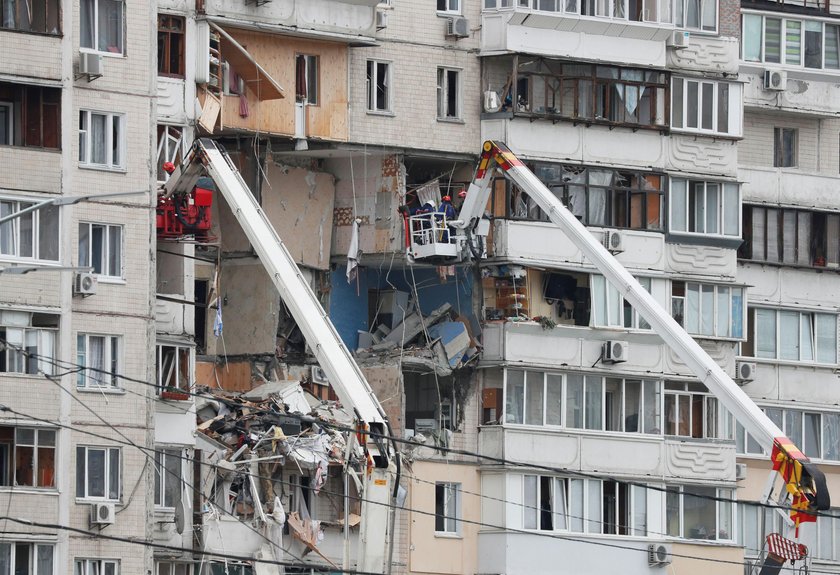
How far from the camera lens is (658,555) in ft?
246

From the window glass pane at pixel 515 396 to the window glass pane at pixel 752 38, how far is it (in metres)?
12.5

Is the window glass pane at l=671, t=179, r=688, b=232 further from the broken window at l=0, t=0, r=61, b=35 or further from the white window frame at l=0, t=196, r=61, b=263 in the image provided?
the broken window at l=0, t=0, r=61, b=35

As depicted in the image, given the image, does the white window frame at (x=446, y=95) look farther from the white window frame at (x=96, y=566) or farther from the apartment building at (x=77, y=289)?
the white window frame at (x=96, y=566)

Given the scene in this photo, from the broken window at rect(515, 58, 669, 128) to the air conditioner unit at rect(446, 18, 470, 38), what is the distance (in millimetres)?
1729

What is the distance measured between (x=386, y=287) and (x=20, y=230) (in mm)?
15063

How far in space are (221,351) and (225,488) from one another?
5.16 metres

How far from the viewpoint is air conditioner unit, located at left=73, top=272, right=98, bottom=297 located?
64.3m

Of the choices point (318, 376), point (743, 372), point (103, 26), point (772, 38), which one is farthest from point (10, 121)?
point (772, 38)

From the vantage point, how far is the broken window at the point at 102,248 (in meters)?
65.1

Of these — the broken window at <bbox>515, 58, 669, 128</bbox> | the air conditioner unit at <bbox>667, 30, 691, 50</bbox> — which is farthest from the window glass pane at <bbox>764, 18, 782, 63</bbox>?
the broken window at <bbox>515, 58, 669, 128</bbox>

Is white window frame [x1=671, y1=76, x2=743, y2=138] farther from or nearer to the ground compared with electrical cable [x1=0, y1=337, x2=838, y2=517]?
farther from the ground

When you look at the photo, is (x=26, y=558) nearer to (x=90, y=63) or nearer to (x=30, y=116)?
(x=30, y=116)

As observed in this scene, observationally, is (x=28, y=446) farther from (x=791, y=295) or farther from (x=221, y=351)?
(x=791, y=295)

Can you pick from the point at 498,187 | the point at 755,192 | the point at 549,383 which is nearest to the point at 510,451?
the point at 549,383
